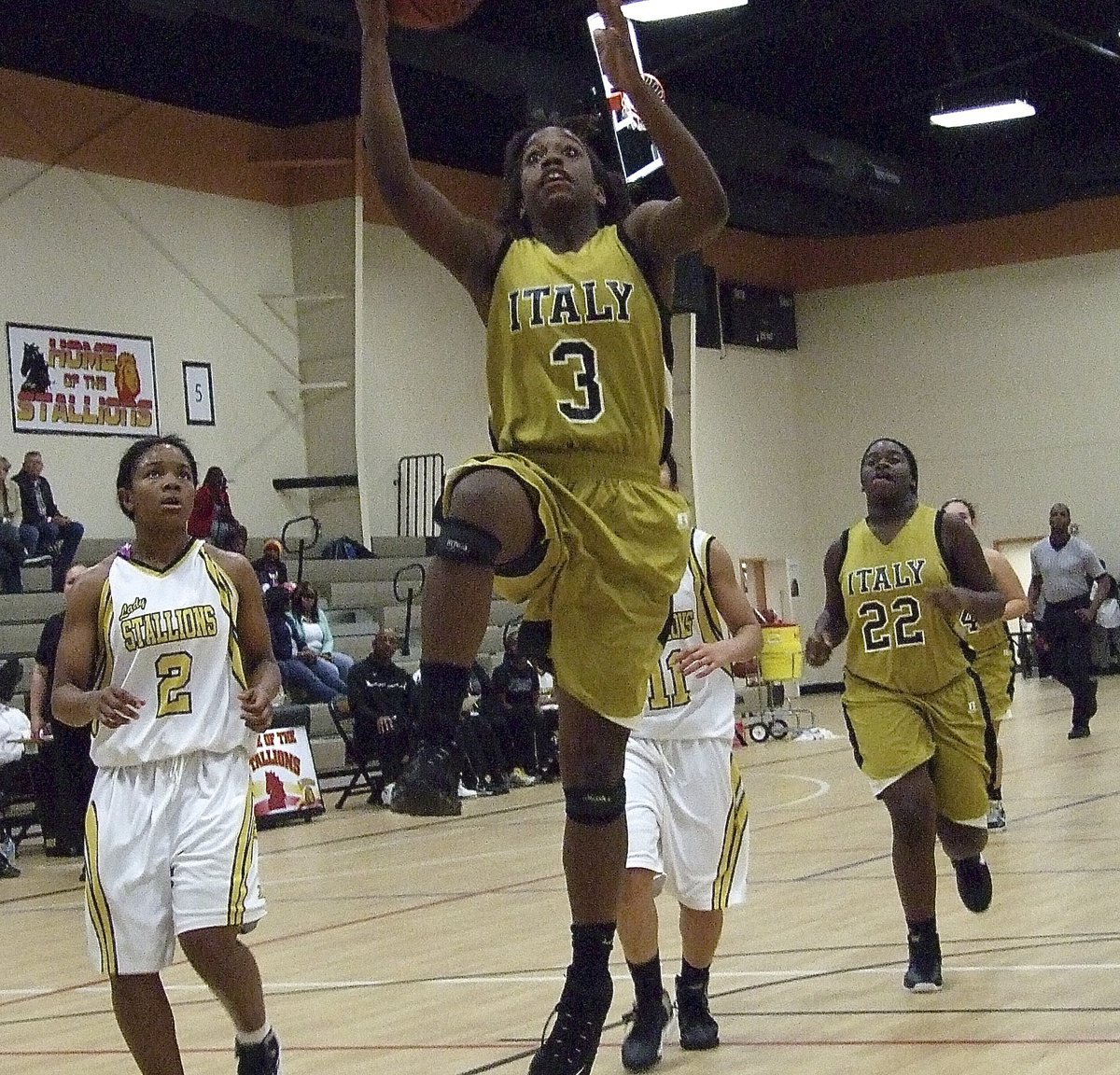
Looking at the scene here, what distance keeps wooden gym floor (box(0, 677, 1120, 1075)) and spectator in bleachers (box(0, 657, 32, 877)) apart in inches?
8.4

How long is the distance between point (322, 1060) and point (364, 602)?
14276 mm

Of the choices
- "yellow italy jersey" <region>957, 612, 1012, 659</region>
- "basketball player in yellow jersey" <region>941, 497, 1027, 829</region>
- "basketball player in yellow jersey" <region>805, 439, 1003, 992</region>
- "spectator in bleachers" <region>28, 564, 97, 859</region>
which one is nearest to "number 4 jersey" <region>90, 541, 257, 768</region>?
"basketball player in yellow jersey" <region>805, 439, 1003, 992</region>

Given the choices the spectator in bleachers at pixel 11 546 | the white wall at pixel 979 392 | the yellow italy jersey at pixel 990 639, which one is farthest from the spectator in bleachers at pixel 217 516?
the white wall at pixel 979 392

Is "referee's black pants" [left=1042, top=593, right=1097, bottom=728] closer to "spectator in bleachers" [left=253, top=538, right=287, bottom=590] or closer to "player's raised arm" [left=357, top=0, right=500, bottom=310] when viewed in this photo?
"spectator in bleachers" [left=253, top=538, right=287, bottom=590]

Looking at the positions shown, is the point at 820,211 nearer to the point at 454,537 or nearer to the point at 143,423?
the point at 143,423

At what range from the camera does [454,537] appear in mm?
3500

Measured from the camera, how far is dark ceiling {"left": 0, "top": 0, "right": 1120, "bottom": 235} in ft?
63.5

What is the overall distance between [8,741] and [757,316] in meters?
18.8

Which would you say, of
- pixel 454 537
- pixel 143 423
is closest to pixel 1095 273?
pixel 143 423

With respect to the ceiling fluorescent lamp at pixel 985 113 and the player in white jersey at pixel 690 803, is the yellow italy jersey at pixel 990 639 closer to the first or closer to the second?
the player in white jersey at pixel 690 803

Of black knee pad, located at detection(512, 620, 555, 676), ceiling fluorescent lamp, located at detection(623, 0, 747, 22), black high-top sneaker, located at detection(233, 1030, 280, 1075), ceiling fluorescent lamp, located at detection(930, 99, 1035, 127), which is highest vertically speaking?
ceiling fluorescent lamp, located at detection(930, 99, 1035, 127)

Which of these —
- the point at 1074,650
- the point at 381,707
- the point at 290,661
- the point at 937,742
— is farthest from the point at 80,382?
the point at 937,742

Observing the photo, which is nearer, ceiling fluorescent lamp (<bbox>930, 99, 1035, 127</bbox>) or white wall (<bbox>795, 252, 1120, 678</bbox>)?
ceiling fluorescent lamp (<bbox>930, 99, 1035, 127</bbox>)

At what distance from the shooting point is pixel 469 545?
348cm
